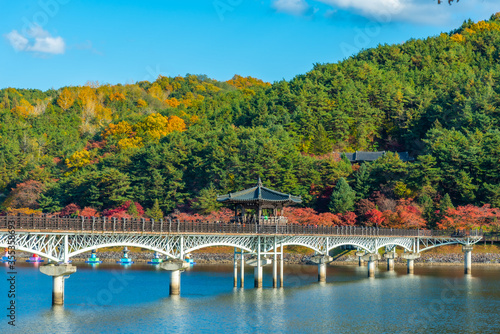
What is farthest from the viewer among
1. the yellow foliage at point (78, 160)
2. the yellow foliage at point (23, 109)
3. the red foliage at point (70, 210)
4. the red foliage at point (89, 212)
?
the yellow foliage at point (23, 109)

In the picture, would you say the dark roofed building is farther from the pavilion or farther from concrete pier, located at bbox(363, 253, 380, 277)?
the pavilion

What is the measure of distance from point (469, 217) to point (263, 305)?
54991 mm

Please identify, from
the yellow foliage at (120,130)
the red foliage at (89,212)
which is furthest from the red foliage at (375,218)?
the yellow foliage at (120,130)

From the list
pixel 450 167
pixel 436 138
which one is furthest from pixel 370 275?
pixel 436 138

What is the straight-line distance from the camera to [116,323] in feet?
131

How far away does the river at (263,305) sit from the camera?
40.4 m

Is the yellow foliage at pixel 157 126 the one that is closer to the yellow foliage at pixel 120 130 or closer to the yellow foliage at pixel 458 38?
the yellow foliage at pixel 120 130

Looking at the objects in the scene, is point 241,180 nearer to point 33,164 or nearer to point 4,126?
point 33,164

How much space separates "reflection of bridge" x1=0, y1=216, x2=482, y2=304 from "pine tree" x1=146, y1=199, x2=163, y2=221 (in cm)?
4001

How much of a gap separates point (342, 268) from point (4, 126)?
10743cm

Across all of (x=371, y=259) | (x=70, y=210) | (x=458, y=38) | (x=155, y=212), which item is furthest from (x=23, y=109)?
Result: (x=458, y=38)

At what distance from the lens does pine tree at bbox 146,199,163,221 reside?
10507 centimetres

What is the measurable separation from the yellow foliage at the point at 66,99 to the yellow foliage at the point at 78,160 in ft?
182

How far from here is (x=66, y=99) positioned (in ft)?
607
